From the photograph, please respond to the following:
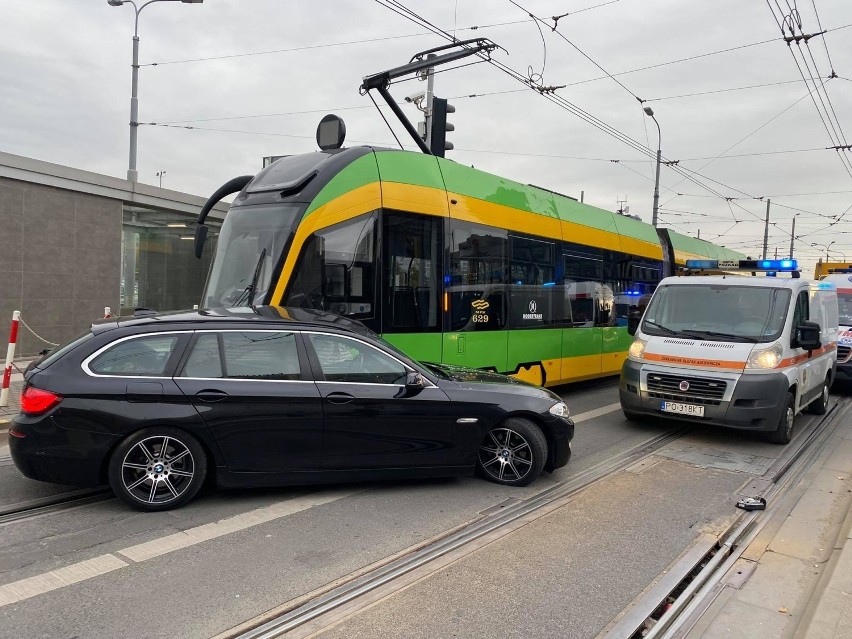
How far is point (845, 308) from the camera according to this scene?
12.9m

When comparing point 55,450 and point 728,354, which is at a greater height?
point 728,354

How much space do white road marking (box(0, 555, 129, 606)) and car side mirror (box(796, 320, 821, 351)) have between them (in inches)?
314

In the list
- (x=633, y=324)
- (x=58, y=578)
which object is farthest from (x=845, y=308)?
(x=58, y=578)

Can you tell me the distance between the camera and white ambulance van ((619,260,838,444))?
747 cm

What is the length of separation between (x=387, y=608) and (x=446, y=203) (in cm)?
573

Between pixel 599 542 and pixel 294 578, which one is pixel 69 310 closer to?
pixel 294 578

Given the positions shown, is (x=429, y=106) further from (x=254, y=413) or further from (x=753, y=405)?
(x=254, y=413)

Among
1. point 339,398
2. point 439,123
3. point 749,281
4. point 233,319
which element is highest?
point 439,123

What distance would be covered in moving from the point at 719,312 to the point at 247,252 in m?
6.18

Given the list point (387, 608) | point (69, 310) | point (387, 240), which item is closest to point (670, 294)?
point (387, 240)

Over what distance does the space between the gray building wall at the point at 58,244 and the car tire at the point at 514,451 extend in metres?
9.23

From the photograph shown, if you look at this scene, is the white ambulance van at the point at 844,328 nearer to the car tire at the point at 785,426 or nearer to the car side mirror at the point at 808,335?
the car side mirror at the point at 808,335

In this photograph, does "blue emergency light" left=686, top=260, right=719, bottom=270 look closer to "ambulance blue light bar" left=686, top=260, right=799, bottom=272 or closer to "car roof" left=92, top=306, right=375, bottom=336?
"ambulance blue light bar" left=686, top=260, right=799, bottom=272

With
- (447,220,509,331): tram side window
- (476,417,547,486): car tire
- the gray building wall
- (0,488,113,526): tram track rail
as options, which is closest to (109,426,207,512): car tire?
(0,488,113,526): tram track rail
